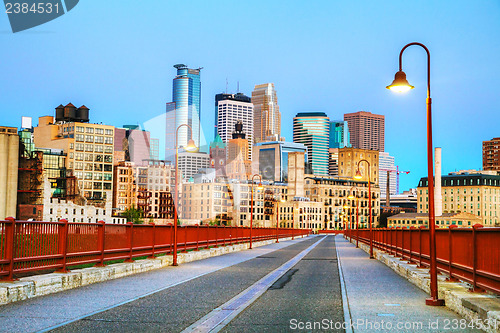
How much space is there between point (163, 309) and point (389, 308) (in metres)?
4.70

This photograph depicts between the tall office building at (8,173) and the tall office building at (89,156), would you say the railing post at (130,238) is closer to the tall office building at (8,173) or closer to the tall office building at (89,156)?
the tall office building at (8,173)

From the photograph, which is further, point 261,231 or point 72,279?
point 261,231

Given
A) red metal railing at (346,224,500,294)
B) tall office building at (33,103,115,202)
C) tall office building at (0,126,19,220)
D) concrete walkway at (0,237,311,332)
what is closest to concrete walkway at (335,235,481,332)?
red metal railing at (346,224,500,294)

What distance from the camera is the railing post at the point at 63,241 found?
1703 centimetres

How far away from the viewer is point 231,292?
1623 centimetres

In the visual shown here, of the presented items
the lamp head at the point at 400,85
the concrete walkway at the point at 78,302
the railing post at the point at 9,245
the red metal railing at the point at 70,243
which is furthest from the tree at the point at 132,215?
the lamp head at the point at 400,85

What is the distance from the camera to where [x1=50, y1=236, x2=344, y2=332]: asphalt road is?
10844 mm

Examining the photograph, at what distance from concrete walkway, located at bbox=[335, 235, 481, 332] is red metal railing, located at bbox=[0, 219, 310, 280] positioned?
7537 mm

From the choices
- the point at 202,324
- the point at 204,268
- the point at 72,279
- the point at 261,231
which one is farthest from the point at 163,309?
the point at 261,231

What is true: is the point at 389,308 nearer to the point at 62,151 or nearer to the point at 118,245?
the point at 118,245

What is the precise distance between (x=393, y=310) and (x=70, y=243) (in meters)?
9.15

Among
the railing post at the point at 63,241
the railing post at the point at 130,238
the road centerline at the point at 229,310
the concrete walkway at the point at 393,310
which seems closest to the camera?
the road centerline at the point at 229,310

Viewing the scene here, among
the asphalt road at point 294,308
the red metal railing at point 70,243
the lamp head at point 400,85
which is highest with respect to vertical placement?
the lamp head at point 400,85

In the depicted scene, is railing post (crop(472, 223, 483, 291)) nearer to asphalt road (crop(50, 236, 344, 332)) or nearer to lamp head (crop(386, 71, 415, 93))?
asphalt road (crop(50, 236, 344, 332))
